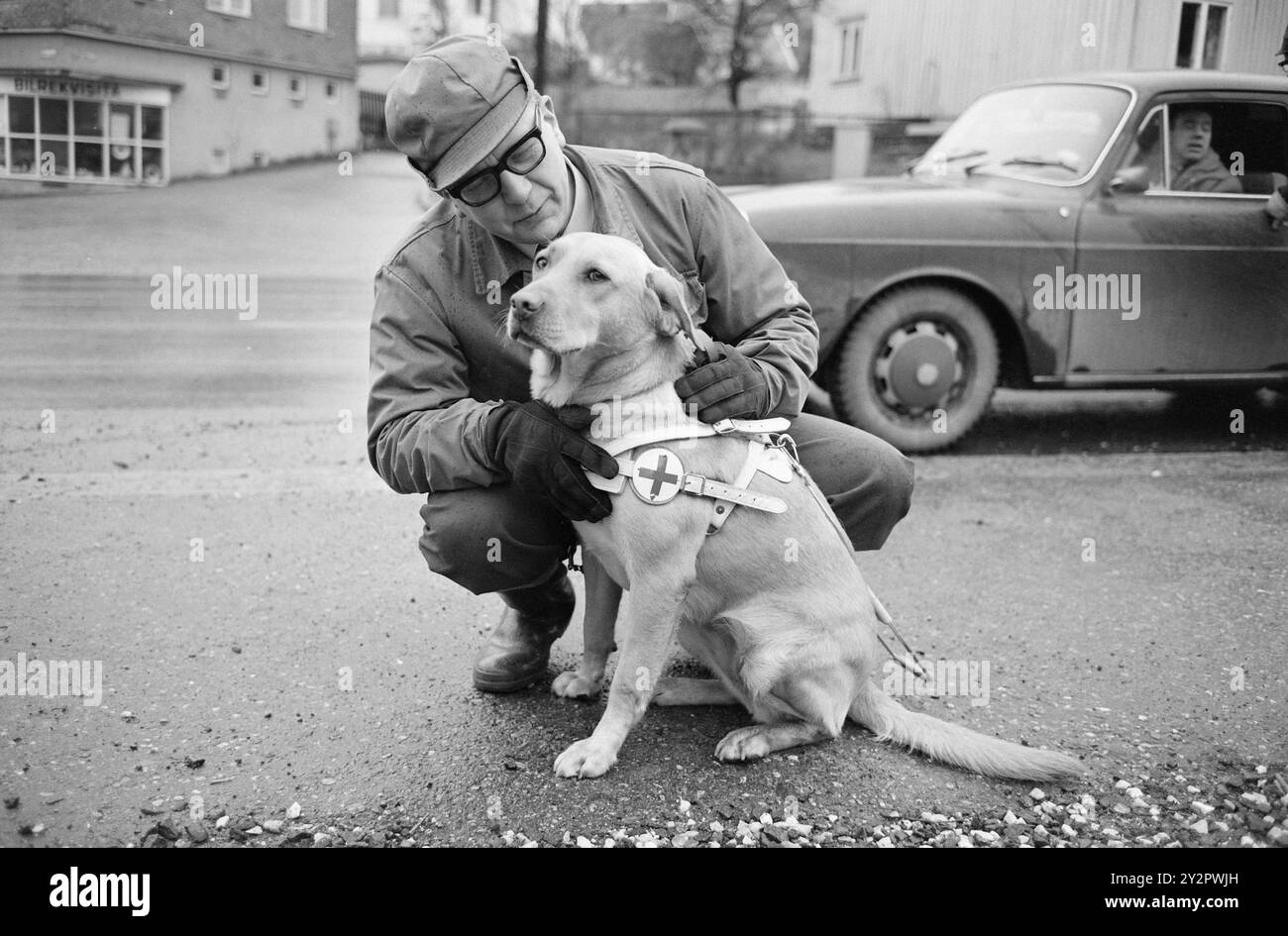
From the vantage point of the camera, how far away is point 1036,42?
27.5ft

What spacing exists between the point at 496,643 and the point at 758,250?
1.51 m

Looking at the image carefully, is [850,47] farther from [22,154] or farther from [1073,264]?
[22,154]

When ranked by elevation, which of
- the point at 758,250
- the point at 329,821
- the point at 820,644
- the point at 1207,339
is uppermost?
the point at 758,250

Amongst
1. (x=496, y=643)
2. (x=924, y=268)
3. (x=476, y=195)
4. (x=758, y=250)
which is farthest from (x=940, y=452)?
(x=476, y=195)

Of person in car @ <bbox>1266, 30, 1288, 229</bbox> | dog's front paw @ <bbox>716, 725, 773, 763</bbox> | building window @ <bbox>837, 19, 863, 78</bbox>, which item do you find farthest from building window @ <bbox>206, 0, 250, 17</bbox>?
building window @ <bbox>837, 19, 863, 78</bbox>

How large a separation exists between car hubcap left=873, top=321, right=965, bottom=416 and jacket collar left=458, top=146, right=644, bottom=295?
315 centimetres

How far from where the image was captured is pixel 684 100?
119ft

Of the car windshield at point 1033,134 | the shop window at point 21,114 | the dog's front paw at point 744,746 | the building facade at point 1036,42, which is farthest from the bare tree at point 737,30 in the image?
the dog's front paw at point 744,746

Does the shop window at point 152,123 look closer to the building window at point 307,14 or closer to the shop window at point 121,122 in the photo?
the shop window at point 121,122

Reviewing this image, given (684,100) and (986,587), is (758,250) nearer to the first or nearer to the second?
(986,587)

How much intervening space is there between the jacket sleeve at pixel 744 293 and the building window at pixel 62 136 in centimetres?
279

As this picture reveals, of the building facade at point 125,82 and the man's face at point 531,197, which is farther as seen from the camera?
the building facade at point 125,82

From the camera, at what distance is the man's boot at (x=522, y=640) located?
3277 millimetres

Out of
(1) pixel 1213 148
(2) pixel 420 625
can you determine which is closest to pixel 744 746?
(2) pixel 420 625
